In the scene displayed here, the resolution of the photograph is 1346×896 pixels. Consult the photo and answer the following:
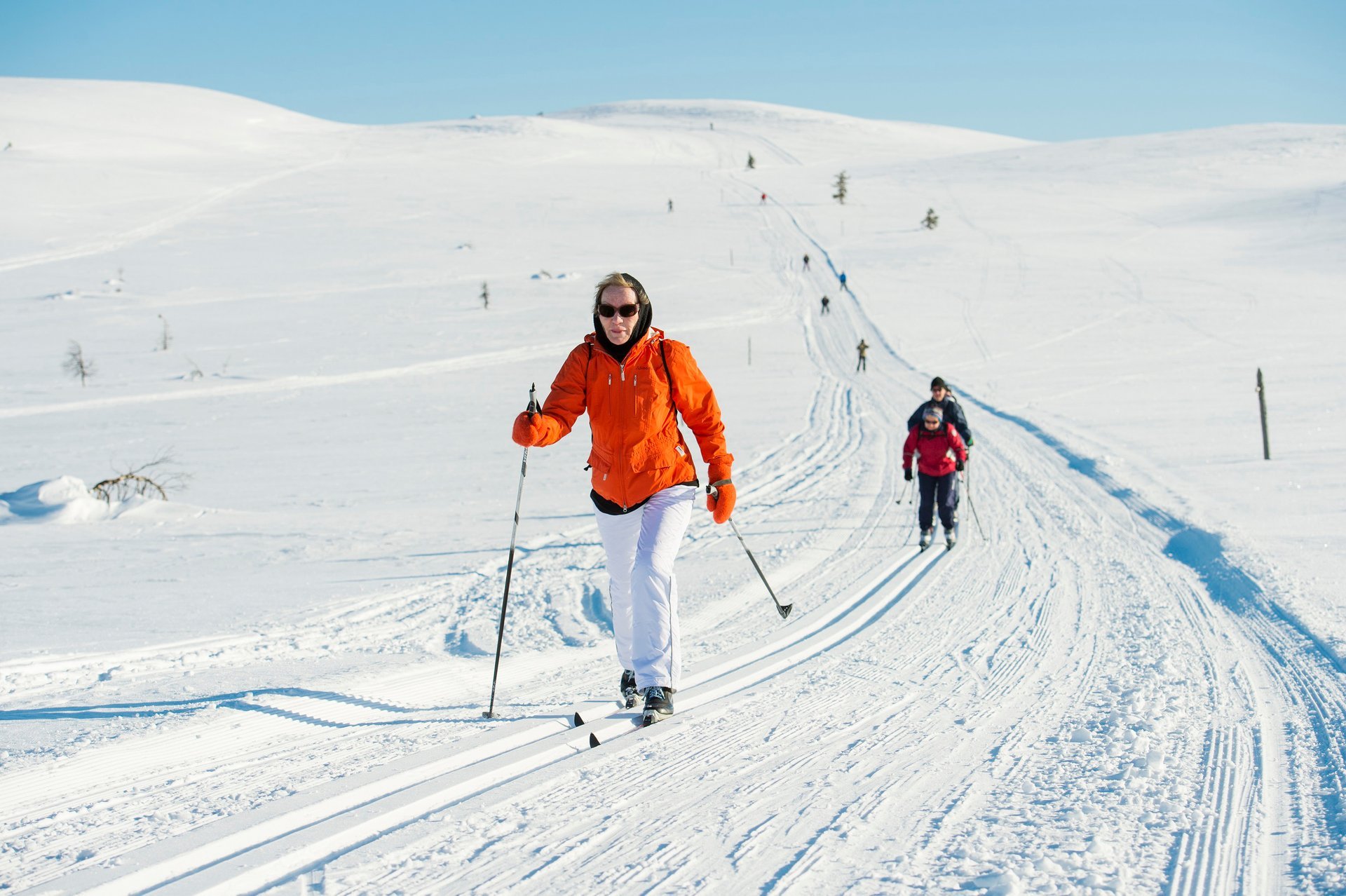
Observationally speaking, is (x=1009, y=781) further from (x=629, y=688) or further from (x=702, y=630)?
(x=702, y=630)

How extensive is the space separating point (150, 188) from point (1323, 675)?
66.7 metres

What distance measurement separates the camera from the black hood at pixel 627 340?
3.86m

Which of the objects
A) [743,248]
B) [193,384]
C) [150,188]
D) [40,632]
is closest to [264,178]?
[150,188]

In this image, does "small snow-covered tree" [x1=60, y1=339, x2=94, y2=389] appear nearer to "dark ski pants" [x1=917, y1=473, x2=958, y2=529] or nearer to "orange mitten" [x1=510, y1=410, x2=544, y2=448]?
"dark ski pants" [x1=917, y1=473, x2=958, y2=529]

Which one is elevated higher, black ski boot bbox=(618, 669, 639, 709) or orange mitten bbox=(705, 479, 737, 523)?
orange mitten bbox=(705, 479, 737, 523)

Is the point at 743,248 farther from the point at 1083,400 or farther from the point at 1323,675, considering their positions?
the point at 1323,675

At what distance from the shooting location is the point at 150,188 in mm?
57875

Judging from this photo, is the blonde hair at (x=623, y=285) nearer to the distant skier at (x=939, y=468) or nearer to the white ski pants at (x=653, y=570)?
the white ski pants at (x=653, y=570)

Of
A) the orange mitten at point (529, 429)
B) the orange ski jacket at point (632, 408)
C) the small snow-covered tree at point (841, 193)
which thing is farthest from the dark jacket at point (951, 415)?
the small snow-covered tree at point (841, 193)

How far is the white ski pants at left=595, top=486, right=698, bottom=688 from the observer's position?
3906mm

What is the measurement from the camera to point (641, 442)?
12.7 ft

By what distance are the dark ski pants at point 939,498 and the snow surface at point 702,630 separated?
39cm

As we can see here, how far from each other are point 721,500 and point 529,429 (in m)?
0.90

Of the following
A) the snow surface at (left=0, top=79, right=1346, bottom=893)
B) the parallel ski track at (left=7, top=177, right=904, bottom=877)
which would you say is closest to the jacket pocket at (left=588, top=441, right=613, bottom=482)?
the snow surface at (left=0, top=79, right=1346, bottom=893)
